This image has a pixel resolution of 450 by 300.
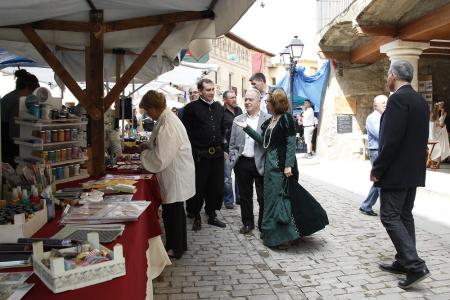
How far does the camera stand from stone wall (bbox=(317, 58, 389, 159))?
1258cm

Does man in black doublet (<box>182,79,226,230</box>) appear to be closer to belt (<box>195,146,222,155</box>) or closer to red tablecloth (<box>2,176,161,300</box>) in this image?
belt (<box>195,146,222,155</box>)

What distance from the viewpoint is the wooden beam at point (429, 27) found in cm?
757

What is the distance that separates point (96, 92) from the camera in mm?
4262

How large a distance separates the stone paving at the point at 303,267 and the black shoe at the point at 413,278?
2.3 inches

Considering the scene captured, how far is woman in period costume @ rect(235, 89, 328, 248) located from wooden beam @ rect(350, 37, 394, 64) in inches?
232

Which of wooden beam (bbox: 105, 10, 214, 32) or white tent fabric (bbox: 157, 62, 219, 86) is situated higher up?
white tent fabric (bbox: 157, 62, 219, 86)

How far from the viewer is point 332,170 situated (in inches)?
426

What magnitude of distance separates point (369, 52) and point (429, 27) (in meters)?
2.78

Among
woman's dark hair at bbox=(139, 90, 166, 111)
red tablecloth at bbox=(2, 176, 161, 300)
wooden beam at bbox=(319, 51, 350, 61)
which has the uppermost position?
wooden beam at bbox=(319, 51, 350, 61)

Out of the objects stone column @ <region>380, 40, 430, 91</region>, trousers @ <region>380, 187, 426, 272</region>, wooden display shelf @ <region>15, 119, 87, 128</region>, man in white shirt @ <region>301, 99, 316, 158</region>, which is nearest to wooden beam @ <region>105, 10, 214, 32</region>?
wooden display shelf @ <region>15, 119, 87, 128</region>

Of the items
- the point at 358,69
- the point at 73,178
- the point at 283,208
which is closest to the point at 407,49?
the point at 358,69

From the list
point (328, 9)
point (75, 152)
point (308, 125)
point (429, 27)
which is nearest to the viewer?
point (75, 152)

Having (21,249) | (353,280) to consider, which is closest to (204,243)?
(353,280)

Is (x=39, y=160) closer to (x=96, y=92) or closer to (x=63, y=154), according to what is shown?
(x=63, y=154)
